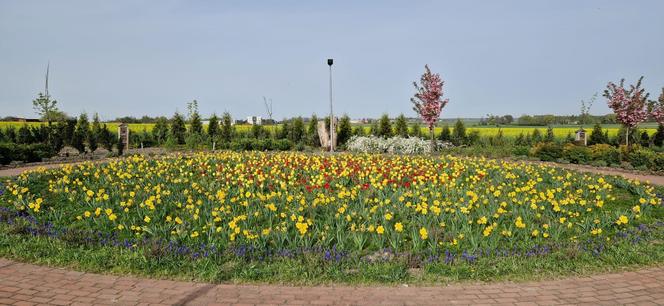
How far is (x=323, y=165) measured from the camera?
10664mm

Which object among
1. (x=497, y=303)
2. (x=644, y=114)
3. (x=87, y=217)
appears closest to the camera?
(x=497, y=303)

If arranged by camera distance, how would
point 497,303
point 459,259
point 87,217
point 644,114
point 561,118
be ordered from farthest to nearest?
point 561,118, point 644,114, point 87,217, point 459,259, point 497,303


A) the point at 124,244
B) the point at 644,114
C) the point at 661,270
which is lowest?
the point at 661,270

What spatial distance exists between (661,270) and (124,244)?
232 inches

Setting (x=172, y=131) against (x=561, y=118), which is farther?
(x=561, y=118)

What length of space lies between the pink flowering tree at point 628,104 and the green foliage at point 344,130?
490 inches

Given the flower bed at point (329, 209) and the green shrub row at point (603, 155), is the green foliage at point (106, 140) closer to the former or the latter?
the flower bed at point (329, 209)

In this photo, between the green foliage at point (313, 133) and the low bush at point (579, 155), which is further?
the green foliage at point (313, 133)

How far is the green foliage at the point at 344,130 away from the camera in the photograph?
2517 cm

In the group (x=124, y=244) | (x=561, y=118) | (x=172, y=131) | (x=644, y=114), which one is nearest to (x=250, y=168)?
(x=124, y=244)

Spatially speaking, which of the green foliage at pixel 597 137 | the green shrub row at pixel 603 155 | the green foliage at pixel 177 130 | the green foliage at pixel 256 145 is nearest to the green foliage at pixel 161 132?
the green foliage at pixel 177 130

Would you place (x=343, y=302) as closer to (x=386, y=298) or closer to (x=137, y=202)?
(x=386, y=298)

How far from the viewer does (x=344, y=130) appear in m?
25.5

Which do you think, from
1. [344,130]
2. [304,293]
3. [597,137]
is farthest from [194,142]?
[597,137]
